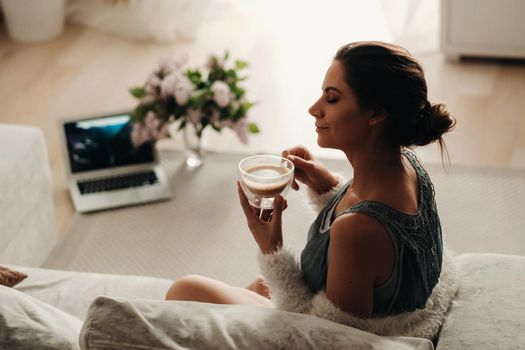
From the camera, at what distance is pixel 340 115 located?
5.29ft

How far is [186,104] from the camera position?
3150mm

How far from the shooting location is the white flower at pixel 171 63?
3186 mm

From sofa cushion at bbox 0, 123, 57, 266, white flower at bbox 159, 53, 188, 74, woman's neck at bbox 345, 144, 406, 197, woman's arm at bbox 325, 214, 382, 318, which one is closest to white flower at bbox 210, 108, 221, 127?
white flower at bbox 159, 53, 188, 74

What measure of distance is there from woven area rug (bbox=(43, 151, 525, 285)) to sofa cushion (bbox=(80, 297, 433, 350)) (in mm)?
1352

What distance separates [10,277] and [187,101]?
4.63ft

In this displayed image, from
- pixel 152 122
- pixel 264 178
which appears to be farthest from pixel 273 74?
pixel 264 178

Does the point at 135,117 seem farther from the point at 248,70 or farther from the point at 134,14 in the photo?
the point at 134,14

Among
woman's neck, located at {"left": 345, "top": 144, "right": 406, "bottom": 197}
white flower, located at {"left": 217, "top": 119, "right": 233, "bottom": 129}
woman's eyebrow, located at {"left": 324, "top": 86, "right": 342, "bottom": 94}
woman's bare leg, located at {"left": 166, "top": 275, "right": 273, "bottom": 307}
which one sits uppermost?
woman's eyebrow, located at {"left": 324, "top": 86, "right": 342, "bottom": 94}

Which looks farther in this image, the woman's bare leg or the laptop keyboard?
the laptop keyboard

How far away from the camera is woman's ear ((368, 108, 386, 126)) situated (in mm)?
1575

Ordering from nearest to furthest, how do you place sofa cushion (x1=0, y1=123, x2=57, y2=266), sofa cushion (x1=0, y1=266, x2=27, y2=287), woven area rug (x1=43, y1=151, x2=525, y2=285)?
sofa cushion (x1=0, y1=266, x2=27, y2=287), sofa cushion (x1=0, y1=123, x2=57, y2=266), woven area rug (x1=43, y1=151, x2=525, y2=285)

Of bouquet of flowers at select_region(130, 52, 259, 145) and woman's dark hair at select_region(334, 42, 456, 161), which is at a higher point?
woman's dark hair at select_region(334, 42, 456, 161)

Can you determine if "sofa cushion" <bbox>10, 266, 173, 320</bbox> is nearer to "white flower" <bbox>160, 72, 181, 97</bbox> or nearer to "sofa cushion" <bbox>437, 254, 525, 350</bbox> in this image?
"sofa cushion" <bbox>437, 254, 525, 350</bbox>

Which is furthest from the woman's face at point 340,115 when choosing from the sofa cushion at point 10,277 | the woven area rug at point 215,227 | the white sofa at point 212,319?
the woven area rug at point 215,227
